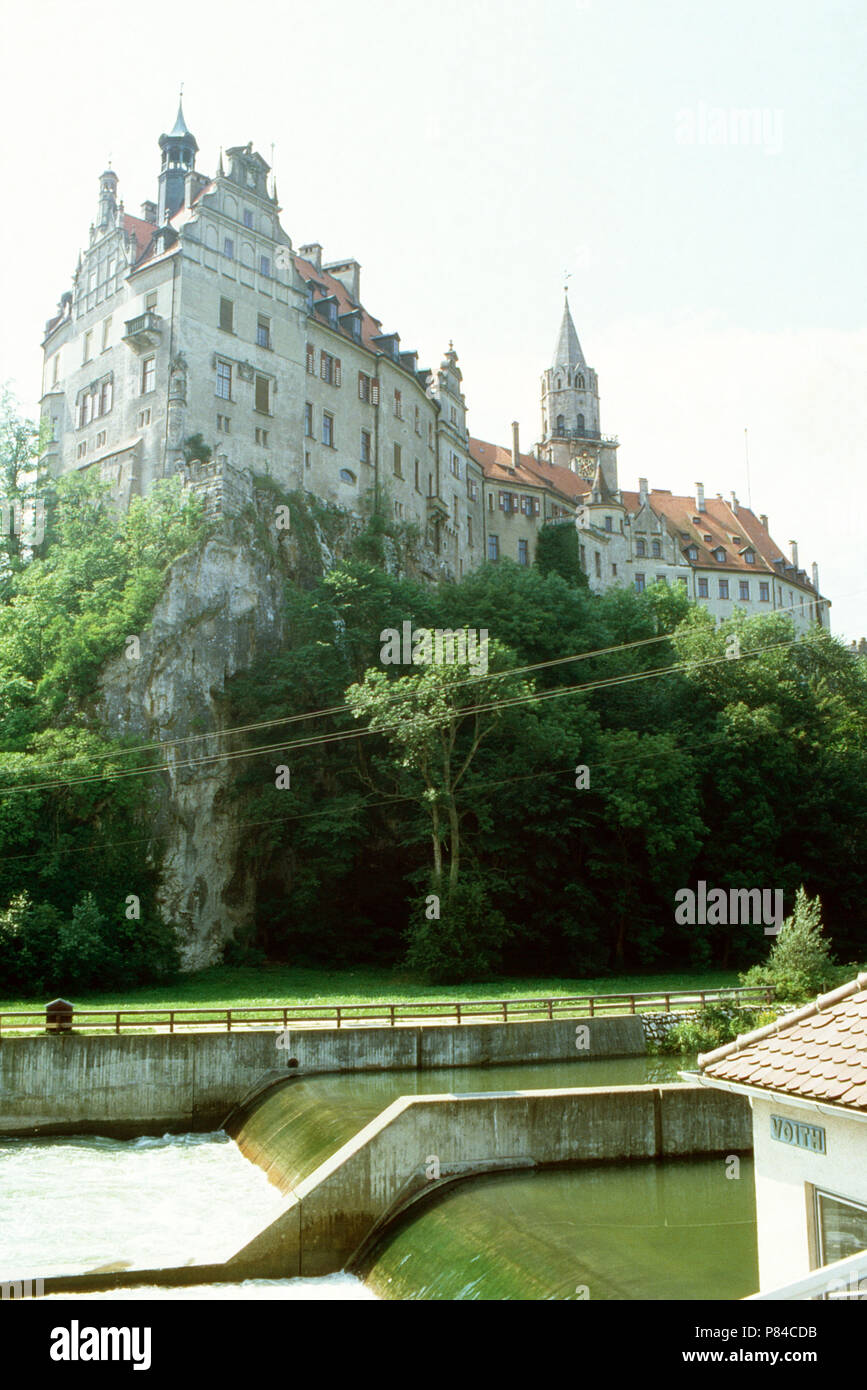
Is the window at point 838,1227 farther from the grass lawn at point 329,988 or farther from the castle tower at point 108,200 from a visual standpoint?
the castle tower at point 108,200

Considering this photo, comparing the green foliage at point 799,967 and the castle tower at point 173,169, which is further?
the castle tower at point 173,169

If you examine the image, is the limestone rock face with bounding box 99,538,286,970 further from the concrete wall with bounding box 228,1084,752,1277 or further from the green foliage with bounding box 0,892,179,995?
the concrete wall with bounding box 228,1084,752,1277

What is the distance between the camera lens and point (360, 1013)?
3397 cm

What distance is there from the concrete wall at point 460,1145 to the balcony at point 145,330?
166 ft

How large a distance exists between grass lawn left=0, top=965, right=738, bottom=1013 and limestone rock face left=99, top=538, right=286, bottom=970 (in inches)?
124

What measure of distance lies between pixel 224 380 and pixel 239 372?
129cm

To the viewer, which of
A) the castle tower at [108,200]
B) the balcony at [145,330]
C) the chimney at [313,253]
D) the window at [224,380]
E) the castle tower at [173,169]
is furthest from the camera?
the chimney at [313,253]

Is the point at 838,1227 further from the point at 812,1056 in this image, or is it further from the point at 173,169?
the point at 173,169

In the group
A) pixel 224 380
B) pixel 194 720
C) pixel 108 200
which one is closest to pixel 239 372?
pixel 224 380

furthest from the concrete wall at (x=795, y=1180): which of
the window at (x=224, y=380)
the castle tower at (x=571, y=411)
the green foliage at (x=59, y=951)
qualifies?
the castle tower at (x=571, y=411)

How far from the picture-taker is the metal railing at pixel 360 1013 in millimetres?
30562

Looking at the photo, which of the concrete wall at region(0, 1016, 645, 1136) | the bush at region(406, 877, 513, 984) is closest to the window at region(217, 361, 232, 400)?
the bush at region(406, 877, 513, 984)

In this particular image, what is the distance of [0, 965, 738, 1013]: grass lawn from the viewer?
38.8 meters
